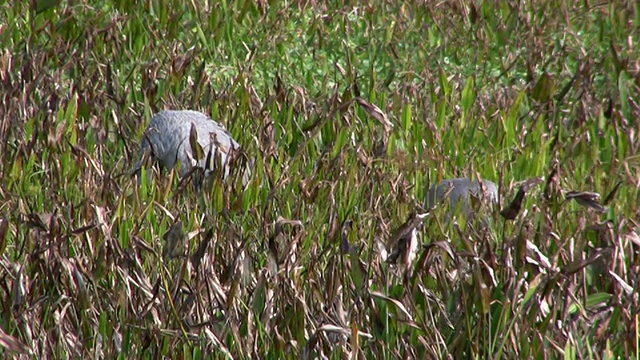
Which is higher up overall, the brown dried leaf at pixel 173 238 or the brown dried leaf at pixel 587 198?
the brown dried leaf at pixel 587 198

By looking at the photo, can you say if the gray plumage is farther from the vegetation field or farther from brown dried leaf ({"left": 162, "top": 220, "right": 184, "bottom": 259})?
brown dried leaf ({"left": 162, "top": 220, "right": 184, "bottom": 259})

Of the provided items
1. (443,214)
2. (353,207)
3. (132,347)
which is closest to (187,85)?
(353,207)

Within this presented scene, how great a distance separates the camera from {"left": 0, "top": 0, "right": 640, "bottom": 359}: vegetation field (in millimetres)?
2303

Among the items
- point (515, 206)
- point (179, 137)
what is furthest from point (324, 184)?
point (515, 206)

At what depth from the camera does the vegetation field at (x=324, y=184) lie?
7.55ft

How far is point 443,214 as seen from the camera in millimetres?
2953

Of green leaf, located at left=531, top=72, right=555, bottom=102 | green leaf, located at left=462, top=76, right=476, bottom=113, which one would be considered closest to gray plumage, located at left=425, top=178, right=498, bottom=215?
green leaf, located at left=462, top=76, right=476, bottom=113

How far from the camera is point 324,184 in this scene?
327cm

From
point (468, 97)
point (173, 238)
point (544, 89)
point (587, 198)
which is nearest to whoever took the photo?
point (587, 198)

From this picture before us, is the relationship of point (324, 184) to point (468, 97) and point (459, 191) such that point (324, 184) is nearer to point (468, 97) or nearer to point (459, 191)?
point (459, 191)

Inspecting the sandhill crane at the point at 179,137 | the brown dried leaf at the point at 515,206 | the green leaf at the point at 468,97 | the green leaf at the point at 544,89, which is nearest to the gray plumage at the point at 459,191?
the sandhill crane at the point at 179,137

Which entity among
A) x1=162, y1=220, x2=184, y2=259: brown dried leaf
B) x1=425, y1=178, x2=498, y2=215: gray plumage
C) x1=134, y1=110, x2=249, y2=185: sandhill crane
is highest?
x1=162, y1=220, x2=184, y2=259: brown dried leaf

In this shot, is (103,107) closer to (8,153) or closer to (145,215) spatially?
(8,153)

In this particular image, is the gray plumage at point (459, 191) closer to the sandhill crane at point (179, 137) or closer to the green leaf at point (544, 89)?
the sandhill crane at point (179, 137)
